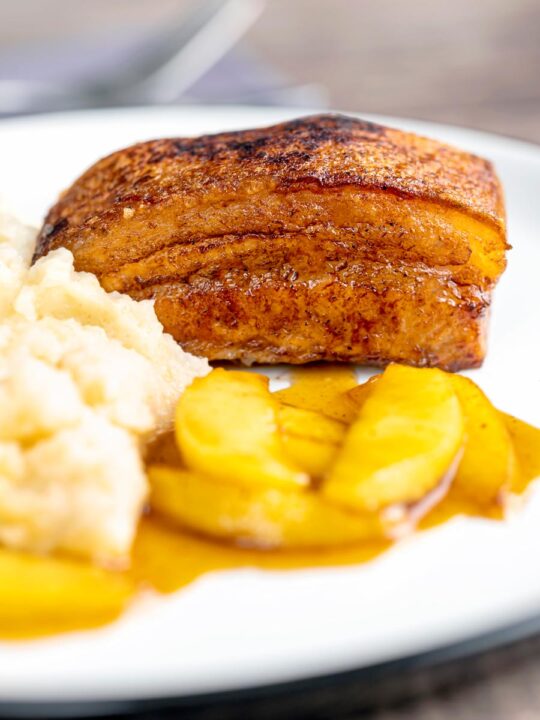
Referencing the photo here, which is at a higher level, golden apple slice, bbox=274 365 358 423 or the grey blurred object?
the grey blurred object

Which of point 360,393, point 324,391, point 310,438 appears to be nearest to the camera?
point 310,438

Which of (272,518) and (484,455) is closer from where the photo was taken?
(272,518)

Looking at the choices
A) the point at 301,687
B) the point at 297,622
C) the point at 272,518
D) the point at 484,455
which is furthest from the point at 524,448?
the point at 301,687

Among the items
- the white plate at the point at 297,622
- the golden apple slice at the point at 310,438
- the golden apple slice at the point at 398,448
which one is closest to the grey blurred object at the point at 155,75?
the golden apple slice at the point at 310,438

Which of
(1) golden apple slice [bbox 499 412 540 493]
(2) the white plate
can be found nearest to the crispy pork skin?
(1) golden apple slice [bbox 499 412 540 493]

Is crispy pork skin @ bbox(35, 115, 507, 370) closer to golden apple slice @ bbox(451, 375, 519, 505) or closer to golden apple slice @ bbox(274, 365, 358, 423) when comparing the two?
golden apple slice @ bbox(274, 365, 358, 423)

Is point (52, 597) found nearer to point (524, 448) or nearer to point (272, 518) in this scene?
point (272, 518)

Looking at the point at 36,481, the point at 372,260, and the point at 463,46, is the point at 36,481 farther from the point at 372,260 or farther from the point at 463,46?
the point at 463,46
